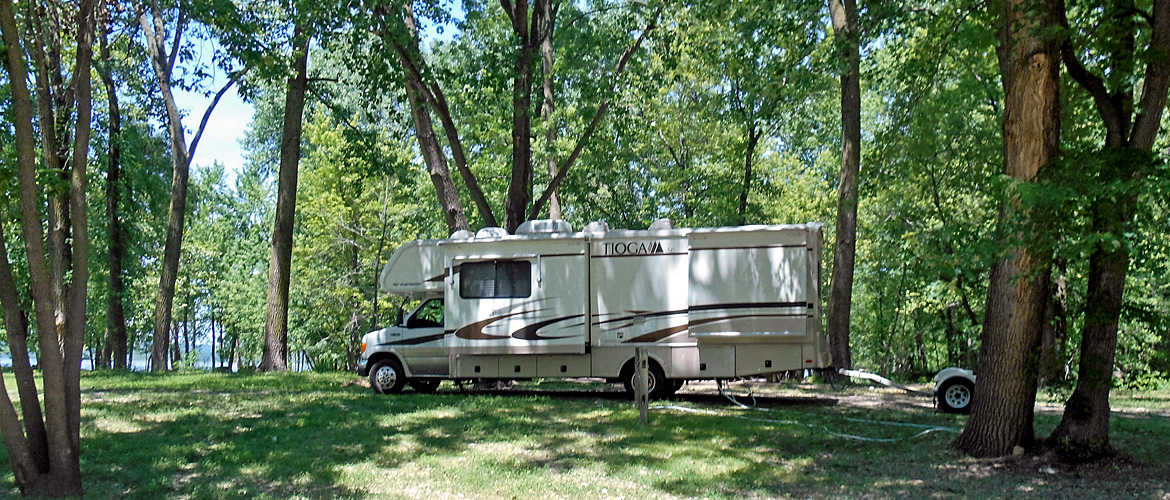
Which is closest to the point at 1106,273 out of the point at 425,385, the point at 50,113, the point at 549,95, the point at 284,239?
the point at 50,113

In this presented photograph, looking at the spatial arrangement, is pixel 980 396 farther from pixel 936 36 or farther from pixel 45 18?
pixel 45 18

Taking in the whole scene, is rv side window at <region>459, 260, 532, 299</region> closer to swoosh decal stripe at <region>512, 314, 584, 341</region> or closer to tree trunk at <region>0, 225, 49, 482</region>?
swoosh decal stripe at <region>512, 314, 584, 341</region>

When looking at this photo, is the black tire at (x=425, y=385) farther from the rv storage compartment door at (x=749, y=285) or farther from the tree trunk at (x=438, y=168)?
the rv storage compartment door at (x=749, y=285)

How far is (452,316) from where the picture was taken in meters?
14.8

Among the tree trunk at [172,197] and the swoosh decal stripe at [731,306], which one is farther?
the tree trunk at [172,197]

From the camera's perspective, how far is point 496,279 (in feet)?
48.0

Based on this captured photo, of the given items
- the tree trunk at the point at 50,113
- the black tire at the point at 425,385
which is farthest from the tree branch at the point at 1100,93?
the black tire at the point at 425,385

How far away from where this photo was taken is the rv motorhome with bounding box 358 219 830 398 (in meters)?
13.5

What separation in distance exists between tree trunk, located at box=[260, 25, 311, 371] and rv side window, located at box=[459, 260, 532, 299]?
19.4 ft

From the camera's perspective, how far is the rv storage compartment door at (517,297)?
47.0 ft

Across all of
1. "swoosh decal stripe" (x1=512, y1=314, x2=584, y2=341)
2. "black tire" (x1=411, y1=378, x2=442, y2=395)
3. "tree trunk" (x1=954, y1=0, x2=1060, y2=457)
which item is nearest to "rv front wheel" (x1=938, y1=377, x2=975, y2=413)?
"tree trunk" (x1=954, y1=0, x2=1060, y2=457)

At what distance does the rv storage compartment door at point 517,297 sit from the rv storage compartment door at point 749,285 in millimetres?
1828

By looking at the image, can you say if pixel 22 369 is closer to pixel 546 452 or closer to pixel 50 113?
pixel 50 113

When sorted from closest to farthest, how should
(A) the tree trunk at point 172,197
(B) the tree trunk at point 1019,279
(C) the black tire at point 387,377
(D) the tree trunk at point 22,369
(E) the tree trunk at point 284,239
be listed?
(D) the tree trunk at point 22,369, (B) the tree trunk at point 1019,279, (C) the black tire at point 387,377, (E) the tree trunk at point 284,239, (A) the tree trunk at point 172,197
